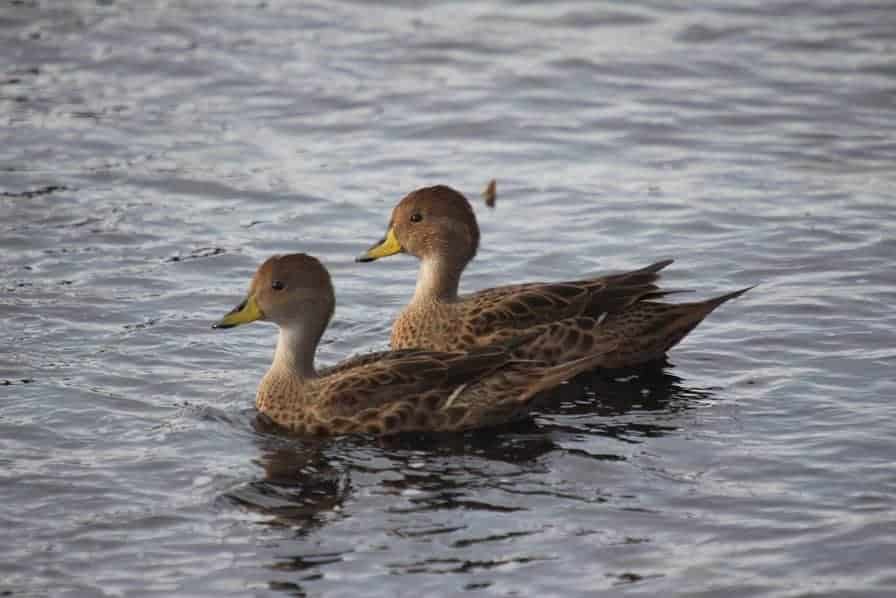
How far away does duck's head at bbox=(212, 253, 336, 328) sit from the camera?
38.0 feet

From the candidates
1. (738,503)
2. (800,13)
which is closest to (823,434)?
(738,503)

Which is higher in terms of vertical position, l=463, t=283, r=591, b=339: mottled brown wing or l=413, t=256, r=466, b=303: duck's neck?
l=413, t=256, r=466, b=303: duck's neck

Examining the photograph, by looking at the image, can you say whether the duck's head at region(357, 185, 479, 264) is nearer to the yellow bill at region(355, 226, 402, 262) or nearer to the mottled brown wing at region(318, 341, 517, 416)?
the yellow bill at region(355, 226, 402, 262)

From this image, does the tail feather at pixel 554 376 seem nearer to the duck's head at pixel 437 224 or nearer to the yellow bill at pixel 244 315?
the duck's head at pixel 437 224

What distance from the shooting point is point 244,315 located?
11695mm

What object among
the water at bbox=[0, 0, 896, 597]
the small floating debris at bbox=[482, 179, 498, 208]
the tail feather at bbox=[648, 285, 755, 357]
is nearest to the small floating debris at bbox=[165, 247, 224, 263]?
the water at bbox=[0, 0, 896, 597]

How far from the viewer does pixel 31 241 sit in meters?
15.0

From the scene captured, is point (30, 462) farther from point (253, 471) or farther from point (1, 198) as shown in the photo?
point (1, 198)

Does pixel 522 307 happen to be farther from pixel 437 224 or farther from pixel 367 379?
pixel 367 379

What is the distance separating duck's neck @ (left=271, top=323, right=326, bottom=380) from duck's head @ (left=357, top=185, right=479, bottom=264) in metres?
1.58

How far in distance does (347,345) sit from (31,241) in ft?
11.5

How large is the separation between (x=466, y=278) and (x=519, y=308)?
2237mm

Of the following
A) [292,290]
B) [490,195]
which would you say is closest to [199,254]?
[490,195]

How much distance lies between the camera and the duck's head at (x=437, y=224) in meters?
12.9
